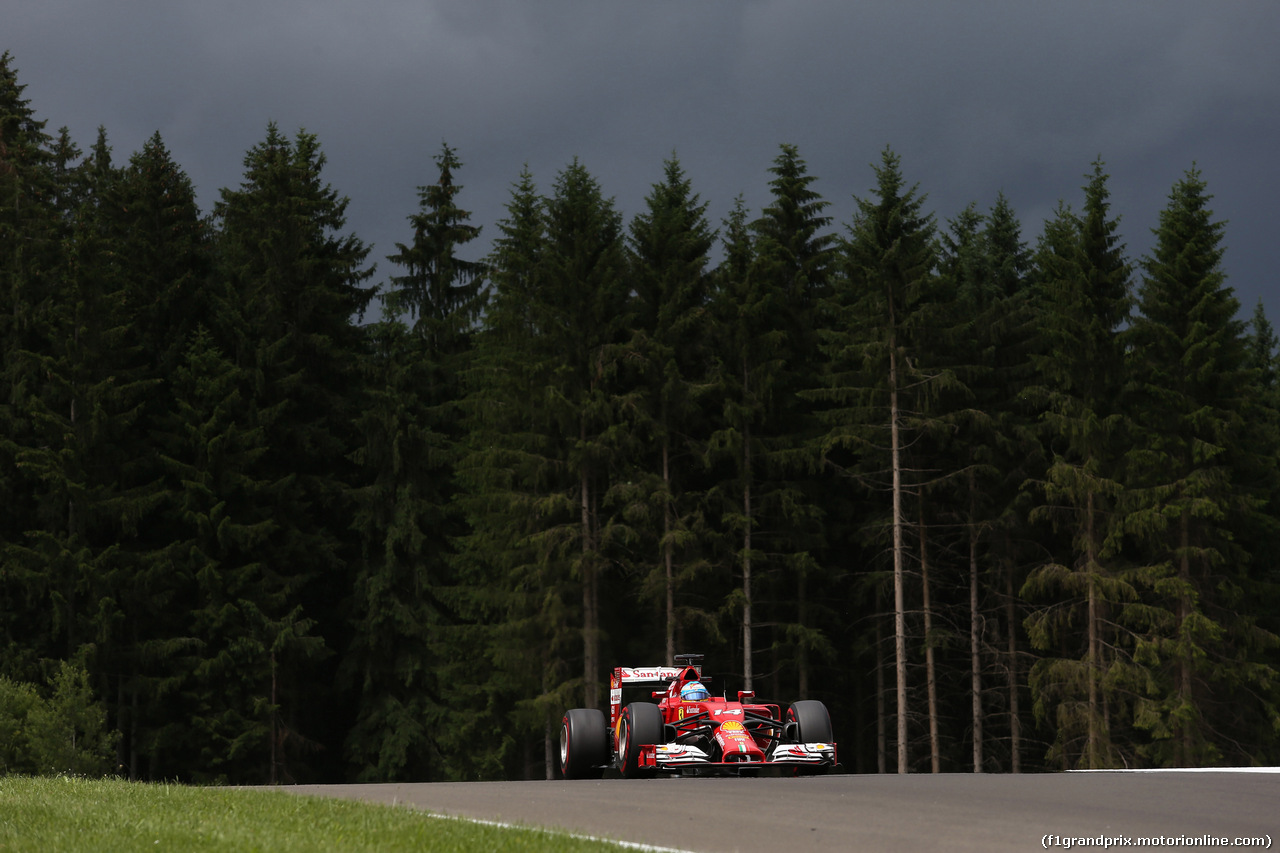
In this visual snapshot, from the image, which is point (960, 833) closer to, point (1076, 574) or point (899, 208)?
point (1076, 574)

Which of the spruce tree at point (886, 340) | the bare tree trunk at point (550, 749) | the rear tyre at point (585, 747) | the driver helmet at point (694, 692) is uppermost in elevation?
the spruce tree at point (886, 340)

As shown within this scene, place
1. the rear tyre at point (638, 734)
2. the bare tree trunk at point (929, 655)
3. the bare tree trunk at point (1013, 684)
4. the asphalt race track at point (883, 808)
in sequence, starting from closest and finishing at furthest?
the asphalt race track at point (883, 808) < the rear tyre at point (638, 734) < the bare tree trunk at point (929, 655) < the bare tree trunk at point (1013, 684)

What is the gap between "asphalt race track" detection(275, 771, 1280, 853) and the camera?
9.78 meters

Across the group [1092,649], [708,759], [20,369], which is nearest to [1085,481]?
[1092,649]

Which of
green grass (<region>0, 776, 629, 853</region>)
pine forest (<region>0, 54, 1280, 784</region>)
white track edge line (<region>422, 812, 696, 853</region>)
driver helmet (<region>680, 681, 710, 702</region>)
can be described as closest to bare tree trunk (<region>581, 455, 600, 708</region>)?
pine forest (<region>0, 54, 1280, 784</region>)

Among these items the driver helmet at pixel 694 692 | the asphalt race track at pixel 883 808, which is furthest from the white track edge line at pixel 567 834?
the driver helmet at pixel 694 692

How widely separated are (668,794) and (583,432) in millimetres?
24614

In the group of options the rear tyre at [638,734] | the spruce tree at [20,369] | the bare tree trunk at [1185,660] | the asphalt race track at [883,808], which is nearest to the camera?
the asphalt race track at [883,808]

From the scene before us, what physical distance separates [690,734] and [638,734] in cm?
104

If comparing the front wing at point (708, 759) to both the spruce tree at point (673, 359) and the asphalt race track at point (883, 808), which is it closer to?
the asphalt race track at point (883, 808)

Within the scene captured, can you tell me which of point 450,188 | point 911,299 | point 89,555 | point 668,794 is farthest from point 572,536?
point 668,794

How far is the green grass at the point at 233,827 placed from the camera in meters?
9.05

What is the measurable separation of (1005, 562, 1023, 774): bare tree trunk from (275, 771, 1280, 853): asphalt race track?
75.5 feet

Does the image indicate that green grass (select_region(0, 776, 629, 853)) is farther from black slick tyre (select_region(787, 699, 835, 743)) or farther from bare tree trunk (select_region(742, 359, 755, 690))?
bare tree trunk (select_region(742, 359, 755, 690))
